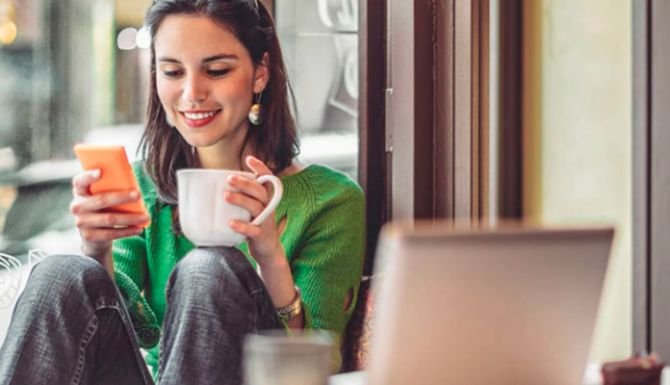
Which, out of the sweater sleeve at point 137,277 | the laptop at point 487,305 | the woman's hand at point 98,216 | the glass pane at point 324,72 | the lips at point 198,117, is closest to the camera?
the laptop at point 487,305

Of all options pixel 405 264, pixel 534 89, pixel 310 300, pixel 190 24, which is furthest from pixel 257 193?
pixel 405 264

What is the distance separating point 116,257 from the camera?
231 cm

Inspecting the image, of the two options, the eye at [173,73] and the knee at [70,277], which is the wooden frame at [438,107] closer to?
the eye at [173,73]

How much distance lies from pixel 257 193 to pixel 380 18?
0.67 m

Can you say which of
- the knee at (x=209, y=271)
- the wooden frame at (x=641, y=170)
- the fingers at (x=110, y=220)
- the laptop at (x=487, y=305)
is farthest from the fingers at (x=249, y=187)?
the laptop at (x=487, y=305)

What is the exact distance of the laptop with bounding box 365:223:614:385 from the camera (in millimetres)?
1095

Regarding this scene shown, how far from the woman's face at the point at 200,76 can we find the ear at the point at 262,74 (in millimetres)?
23

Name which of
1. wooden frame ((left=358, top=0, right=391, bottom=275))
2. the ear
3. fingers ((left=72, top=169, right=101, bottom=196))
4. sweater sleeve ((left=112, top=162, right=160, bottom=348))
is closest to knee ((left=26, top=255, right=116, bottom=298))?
fingers ((left=72, top=169, right=101, bottom=196))

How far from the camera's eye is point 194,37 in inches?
92.0

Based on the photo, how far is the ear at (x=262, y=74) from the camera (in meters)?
2.39

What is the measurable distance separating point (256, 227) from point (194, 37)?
20.8 inches

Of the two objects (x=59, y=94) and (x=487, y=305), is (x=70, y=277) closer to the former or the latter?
(x=59, y=94)

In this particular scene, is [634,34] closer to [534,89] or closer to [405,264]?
[534,89]

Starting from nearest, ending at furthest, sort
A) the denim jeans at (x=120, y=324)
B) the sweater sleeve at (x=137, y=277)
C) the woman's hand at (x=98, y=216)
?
the denim jeans at (x=120, y=324)
the woman's hand at (x=98, y=216)
the sweater sleeve at (x=137, y=277)
